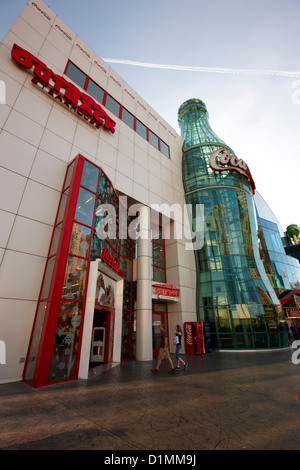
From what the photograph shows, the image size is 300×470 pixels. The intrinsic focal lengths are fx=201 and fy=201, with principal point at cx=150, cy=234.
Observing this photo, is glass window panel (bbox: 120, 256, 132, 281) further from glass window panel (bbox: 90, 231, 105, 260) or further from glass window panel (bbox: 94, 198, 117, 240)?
glass window panel (bbox: 90, 231, 105, 260)

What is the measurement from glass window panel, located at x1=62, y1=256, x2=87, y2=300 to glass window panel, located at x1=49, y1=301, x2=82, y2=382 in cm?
34

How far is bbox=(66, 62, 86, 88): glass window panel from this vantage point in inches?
536

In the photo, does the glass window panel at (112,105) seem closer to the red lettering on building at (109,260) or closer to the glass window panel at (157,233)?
the glass window panel at (157,233)

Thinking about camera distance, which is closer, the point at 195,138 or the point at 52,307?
the point at 52,307

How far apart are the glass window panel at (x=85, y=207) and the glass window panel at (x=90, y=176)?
0.39m

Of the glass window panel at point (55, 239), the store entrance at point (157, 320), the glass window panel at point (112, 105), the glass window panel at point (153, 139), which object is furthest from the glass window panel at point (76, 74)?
the store entrance at point (157, 320)

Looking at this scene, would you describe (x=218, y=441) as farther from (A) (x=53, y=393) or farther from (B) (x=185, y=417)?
(A) (x=53, y=393)

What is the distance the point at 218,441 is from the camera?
3188 millimetres

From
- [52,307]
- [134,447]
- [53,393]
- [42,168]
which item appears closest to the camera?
[134,447]

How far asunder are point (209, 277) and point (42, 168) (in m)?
14.1

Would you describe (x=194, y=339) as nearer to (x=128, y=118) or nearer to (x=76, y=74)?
(x=128, y=118)

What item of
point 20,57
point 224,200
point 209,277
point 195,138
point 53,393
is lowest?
point 53,393

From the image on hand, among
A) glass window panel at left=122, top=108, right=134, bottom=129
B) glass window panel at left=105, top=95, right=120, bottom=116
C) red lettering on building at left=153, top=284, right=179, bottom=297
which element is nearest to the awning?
red lettering on building at left=153, top=284, right=179, bottom=297

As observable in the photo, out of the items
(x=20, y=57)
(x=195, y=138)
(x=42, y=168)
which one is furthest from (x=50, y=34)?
(x=195, y=138)
